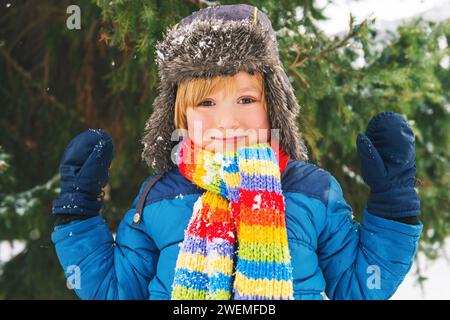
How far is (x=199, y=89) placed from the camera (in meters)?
1.96

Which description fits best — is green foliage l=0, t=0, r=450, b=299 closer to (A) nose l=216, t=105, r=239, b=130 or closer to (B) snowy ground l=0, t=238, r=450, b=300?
(B) snowy ground l=0, t=238, r=450, b=300

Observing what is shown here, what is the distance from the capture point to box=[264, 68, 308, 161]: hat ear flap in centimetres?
204

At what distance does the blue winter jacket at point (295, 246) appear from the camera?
6.22 feet

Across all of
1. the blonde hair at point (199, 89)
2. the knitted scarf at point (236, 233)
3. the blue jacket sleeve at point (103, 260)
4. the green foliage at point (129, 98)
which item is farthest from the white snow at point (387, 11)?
the blue jacket sleeve at point (103, 260)

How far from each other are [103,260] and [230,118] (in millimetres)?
701

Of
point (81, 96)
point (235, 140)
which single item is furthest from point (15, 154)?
point (235, 140)

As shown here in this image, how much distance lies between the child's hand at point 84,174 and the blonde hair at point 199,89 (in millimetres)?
300

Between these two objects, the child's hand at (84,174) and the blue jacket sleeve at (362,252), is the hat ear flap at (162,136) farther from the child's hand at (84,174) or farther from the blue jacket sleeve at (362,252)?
the blue jacket sleeve at (362,252)

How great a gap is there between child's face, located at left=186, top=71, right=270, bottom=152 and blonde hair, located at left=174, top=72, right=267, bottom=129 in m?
0.01

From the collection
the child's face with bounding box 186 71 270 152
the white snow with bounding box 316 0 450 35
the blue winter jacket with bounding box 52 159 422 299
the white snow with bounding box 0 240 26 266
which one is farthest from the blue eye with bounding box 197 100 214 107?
the white snow with bounding box 0 240 26 266

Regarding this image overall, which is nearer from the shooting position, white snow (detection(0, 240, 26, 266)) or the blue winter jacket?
the blue winter jacket

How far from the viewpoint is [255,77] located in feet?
6.60

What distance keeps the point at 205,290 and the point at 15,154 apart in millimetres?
2397
